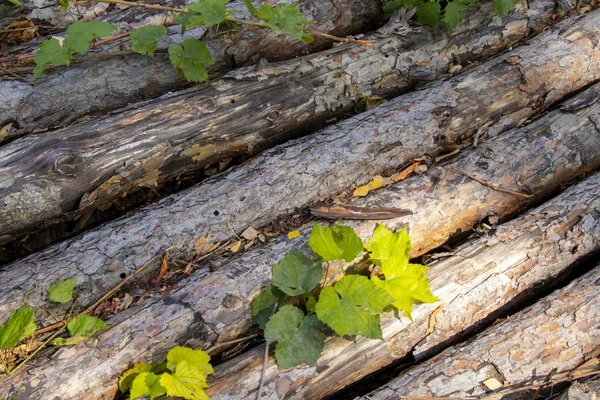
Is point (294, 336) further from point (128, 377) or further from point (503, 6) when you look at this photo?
point (503, 6)

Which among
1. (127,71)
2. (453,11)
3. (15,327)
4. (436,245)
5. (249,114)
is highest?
(453,11)

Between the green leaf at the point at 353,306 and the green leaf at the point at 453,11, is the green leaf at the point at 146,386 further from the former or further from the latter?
the green leaf at the point at 453,11

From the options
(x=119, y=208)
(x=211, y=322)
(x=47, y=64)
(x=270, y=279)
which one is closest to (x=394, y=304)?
(x=270, y=279)

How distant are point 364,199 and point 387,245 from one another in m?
0.42

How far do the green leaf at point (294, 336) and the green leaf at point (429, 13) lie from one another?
6.43ft

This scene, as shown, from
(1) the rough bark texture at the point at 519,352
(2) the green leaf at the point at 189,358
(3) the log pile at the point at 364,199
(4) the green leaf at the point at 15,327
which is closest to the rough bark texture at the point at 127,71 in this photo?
(3) the log pile at the point at 364,199

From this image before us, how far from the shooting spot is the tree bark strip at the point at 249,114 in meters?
2.60

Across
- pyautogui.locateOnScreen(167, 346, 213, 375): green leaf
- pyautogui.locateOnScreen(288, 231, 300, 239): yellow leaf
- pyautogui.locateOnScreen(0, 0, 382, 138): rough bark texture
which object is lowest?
pyautogui.locateOnScreen(167, 346, 213, 375): green leaf

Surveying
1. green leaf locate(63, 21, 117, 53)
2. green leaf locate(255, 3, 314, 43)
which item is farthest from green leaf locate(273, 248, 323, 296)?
green leaf locate(63, 21, 117, 53)

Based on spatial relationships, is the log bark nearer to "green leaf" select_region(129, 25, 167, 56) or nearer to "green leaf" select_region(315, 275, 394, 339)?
"green leaf" select_region(315, 275, 394, 339)

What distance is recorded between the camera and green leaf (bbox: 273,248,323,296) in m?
2.30

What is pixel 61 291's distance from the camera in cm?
238

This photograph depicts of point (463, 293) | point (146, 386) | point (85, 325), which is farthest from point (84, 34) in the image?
point (463, 293)

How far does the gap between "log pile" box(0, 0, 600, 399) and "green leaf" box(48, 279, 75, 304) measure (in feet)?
0.18
